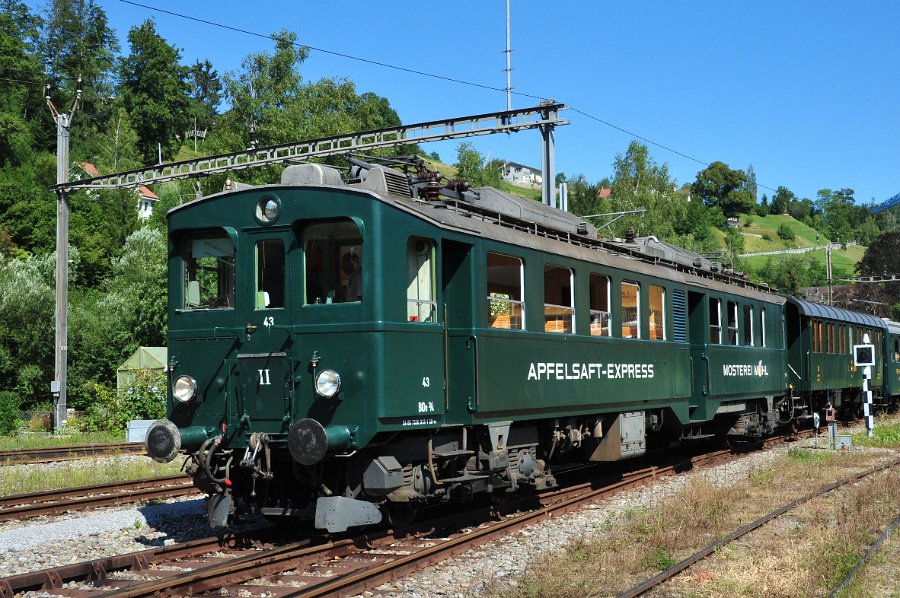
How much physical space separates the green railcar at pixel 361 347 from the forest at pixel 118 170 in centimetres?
218

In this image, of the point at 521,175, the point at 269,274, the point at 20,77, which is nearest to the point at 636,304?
the point at 269,274

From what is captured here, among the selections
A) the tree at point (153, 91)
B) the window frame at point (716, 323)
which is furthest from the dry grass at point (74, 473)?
the tree at point (153, 91)

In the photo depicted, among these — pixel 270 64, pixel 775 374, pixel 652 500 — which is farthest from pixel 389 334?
pixel 270 64

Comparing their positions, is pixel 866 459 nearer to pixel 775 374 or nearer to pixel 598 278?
pixel 775 374

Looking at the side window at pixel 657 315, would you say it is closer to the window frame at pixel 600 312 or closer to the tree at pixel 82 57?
the window frame at pixel 600 312

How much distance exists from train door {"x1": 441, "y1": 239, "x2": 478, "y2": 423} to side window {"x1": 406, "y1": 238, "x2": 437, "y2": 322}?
255 millimetres

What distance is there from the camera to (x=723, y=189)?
15838 centimetres

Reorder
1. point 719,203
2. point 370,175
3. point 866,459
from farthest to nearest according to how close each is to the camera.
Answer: point 719,203 → point 866,459 → point 370,175

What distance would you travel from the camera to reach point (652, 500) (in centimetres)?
1315

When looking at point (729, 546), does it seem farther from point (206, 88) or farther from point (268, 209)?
point (206, 88)

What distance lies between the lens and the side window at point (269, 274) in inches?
376

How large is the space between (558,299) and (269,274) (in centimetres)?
397

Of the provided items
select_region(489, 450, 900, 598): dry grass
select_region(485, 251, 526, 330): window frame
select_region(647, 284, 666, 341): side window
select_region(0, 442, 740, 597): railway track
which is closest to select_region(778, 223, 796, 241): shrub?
select_region(647, 284, 666, 341): side window

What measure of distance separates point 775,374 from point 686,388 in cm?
596
